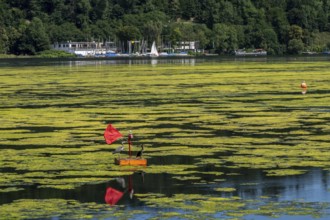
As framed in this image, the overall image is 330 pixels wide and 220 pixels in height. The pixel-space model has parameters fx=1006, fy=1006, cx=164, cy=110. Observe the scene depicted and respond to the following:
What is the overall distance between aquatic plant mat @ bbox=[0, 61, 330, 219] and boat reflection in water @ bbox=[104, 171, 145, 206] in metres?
0.10

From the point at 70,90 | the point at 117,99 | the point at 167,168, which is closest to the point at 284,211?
the point at 167,168

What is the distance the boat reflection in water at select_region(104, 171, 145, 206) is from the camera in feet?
80.9

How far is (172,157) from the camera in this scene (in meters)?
31.1

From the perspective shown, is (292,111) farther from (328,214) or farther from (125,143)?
(328,214)

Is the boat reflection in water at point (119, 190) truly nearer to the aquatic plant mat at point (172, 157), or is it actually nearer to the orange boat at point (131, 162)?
the aquatic plant mat at point (172, 157)

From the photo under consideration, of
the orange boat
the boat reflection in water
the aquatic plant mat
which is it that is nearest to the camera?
the aquatic plant mat

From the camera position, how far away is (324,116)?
4312 cm

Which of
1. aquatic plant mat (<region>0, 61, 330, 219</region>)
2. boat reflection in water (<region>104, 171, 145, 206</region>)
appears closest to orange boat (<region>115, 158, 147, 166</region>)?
aquatic plant mat (<region>0, 61, 330, 219</region>)

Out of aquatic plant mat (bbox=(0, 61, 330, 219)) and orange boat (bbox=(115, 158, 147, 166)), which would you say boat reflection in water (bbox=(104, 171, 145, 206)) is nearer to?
aquatic plant mat (bbox=(0, 61, 330, 219))

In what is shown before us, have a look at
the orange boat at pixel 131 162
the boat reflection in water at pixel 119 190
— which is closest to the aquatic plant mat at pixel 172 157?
the boat reflection in water at pixel 119 190

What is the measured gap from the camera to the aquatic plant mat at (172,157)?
78.0 feet

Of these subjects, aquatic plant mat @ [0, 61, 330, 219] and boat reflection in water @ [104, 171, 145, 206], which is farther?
boat reflection in water @ [104, 171, 145, 206]

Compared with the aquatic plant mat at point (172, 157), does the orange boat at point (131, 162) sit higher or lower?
higher

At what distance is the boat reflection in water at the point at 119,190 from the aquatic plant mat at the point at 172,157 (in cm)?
10
